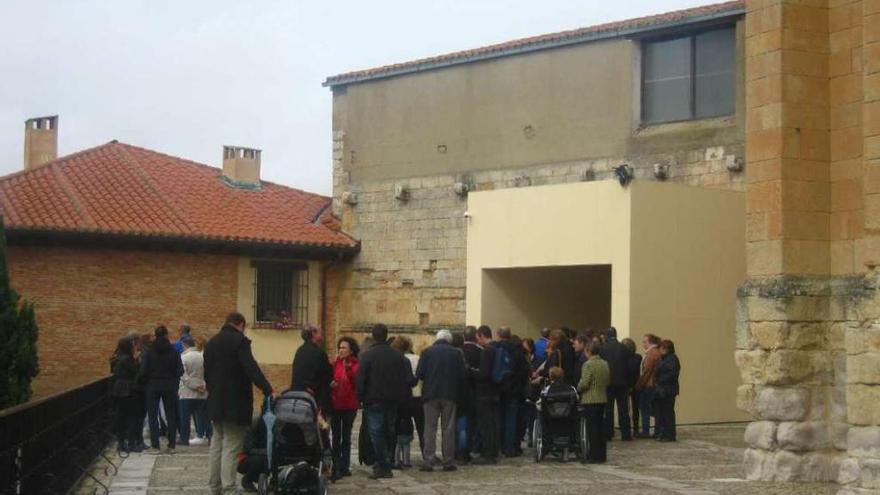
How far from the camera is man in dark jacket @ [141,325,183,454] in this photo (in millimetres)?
19672

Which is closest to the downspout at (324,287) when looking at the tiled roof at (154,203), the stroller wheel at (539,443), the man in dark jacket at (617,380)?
the tiled roof at (154,203)

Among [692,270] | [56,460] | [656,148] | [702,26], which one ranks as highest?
[702,26]

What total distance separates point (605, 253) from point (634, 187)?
1238 millimetres

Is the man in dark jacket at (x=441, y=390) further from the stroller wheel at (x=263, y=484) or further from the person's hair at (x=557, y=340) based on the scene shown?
the stroller wheel at (x=263, y=484)

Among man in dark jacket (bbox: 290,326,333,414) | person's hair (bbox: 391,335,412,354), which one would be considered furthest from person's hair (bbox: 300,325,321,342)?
person's hair (bbox: 391,335,412,354)

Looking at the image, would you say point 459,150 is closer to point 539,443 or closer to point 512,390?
point 512,390

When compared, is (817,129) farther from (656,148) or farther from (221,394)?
(656,148)

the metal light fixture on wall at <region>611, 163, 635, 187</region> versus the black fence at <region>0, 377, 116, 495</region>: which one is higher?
the metal light fixture on wall at <region>611, 163, 635, 187</region>

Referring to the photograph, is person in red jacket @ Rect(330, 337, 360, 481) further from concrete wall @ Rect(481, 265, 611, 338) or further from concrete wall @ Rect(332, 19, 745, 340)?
concrete wall @ Rect(332, 19, 745, 340)

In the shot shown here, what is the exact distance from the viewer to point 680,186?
78.7 feet

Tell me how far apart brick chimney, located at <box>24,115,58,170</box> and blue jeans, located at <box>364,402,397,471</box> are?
2227cm

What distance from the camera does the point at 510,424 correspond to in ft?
61.9

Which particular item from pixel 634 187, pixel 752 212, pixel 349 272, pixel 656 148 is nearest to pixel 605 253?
pixel 634 187

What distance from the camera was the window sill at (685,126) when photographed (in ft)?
84.4
